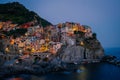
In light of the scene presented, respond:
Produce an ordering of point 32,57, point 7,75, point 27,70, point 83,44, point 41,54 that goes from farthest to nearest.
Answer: point 83,44, point 41,54, point 32,57, point 27,70, point 7,75

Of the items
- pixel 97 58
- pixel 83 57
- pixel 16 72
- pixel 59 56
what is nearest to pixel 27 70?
pixel 16 72

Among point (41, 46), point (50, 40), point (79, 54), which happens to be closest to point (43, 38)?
point (50, 40)

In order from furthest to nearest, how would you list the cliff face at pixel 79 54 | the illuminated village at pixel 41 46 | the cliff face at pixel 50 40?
the cliff face at pixel 79 54, the cliff face at pixel 50 40, the illuminated village at pixel 41 46

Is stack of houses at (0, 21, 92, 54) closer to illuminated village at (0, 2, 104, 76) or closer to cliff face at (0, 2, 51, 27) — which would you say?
illuminated village at (0, 2, 104, 76)

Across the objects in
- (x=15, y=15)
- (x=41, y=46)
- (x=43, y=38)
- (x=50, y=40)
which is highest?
(x=15, y=15)

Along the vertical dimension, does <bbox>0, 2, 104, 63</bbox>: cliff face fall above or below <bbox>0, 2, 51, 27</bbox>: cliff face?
below

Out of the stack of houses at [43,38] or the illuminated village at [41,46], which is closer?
the illuminated village at [41,46]

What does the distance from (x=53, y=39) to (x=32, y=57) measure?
2012 centimetres

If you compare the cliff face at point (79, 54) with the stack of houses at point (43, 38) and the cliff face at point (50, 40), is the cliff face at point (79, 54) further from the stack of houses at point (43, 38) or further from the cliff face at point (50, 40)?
the stack of houses at point (43, 38)

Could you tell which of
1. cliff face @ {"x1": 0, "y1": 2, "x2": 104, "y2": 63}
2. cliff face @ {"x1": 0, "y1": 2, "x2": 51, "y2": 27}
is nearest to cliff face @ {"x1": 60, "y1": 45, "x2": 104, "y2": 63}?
cliff face @ {"x1": 0, "y1": 2, "x2": 104, "y2": 63}

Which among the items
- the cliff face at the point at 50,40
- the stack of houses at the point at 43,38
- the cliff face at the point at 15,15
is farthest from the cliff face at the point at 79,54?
the cliff face at the point at 15,15

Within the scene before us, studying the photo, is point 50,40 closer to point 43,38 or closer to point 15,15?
point 43,38

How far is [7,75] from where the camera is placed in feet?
174

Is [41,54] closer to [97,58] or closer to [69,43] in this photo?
[69,43]
